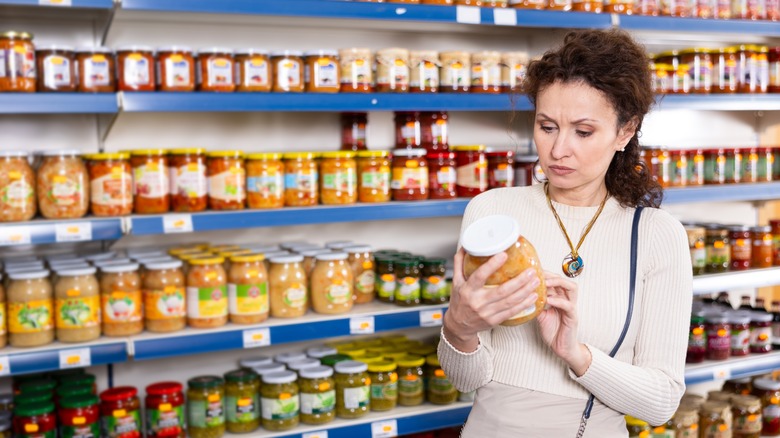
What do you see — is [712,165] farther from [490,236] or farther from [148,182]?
[490,236]

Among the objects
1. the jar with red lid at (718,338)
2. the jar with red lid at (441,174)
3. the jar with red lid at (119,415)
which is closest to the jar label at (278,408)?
the jar with red lid at (119,415)

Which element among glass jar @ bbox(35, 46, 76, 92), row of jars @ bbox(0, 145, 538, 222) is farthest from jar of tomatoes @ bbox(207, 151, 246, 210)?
glass jar @ bbox(35, 46, 76, 92)

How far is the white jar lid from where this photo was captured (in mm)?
1145

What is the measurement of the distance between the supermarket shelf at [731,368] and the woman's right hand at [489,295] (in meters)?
2.16

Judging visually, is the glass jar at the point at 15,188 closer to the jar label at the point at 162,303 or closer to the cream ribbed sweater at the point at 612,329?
the jar label at the point at 162,303

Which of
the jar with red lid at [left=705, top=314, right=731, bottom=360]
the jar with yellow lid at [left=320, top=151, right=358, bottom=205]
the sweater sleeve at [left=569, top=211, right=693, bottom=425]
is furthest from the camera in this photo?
the jar with red lid at [left=705, top=314, right=731, bottom=360]

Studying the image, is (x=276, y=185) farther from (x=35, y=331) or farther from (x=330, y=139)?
(x=35, y=331)

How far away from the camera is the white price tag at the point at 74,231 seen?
222 cm

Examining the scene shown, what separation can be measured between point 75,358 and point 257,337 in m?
0.53

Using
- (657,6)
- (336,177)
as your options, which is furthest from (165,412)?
(657,6)

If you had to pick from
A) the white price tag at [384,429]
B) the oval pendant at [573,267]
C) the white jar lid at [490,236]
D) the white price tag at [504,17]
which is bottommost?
the white price tag at [384,429]

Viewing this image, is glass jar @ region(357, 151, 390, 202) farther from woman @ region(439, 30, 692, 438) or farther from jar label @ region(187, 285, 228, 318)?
woman @ region(439, 30, 692, 438)

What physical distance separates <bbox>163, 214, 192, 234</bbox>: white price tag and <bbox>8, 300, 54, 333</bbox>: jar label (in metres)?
0.41

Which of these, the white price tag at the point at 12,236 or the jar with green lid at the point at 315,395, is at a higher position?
the white price tag at the point at 12,236
